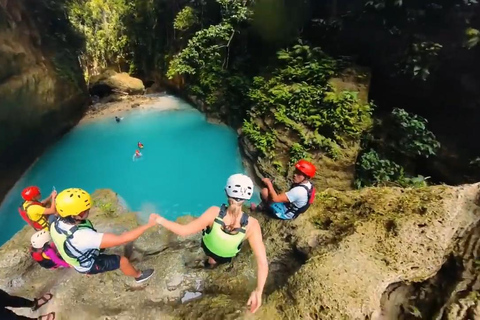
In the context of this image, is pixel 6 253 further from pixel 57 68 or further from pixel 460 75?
pixel 460 75

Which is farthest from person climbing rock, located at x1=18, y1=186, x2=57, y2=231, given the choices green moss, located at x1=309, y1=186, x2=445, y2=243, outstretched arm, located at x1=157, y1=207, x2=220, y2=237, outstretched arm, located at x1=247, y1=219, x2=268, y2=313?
green moss, located at x1=309, y1=186, x2=445, y2=243

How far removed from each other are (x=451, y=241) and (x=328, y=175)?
22.0ft

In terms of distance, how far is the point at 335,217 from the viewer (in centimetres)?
478

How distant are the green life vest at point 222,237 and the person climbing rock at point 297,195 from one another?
135 centimetres

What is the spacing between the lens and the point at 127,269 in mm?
4668

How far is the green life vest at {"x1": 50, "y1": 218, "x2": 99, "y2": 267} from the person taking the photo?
3828mm

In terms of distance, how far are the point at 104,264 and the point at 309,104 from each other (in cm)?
824

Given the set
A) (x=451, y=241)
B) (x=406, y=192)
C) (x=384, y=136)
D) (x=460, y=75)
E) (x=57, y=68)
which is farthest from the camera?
(x=57, y=68)

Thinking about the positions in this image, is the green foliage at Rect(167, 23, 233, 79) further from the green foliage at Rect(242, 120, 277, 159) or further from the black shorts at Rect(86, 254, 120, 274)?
the black shorts at Rect(86, 254, 120, 274)

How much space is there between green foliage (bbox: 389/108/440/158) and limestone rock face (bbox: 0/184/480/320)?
5.40m

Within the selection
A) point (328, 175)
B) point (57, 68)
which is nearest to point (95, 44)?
point (57, 68)

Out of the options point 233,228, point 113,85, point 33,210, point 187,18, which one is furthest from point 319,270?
point 113,85

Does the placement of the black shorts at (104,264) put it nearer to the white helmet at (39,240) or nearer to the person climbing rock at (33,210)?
the white helmet at (39,240)

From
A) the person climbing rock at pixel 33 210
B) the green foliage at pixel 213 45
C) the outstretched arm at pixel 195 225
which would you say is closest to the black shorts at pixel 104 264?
the outstretched arm at pixel 195 225
